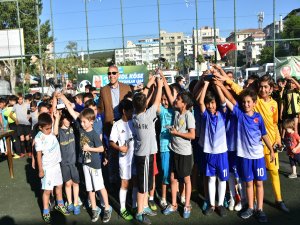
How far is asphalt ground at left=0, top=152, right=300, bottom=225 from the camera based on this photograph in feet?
12.4

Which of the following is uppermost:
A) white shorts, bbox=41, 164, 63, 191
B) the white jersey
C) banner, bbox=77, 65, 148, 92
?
banner, bbox=77, 65, 148, 92

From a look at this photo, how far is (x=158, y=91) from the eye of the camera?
3811mm

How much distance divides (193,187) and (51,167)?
83.2 inches

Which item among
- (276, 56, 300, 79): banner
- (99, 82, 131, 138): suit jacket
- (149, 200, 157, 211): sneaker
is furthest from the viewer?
(276, 56, 300, 79): banner

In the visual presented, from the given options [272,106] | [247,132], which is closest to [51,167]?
[247,132]

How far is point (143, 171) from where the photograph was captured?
3689 millimetres

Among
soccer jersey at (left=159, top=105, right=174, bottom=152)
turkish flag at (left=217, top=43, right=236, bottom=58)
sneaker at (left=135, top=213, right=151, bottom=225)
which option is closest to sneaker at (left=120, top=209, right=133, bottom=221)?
sneaker at (left=135, top=213, right=151, bottom=225)

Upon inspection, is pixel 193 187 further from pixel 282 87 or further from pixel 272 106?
pixel 282 87

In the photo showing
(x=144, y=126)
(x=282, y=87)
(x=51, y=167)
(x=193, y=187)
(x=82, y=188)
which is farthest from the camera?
(x=282, y=87)

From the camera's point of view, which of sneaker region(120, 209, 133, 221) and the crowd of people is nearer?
the crowd of people

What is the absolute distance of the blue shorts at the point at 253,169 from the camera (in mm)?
3641

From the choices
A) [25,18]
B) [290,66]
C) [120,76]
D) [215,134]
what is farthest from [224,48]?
[25,18]

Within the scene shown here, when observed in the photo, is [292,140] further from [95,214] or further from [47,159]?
[47,159]

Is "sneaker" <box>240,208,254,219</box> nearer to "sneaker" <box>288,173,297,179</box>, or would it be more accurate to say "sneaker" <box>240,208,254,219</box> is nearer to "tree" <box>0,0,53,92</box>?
"sneaker" <box>288,173,297,179</box>
